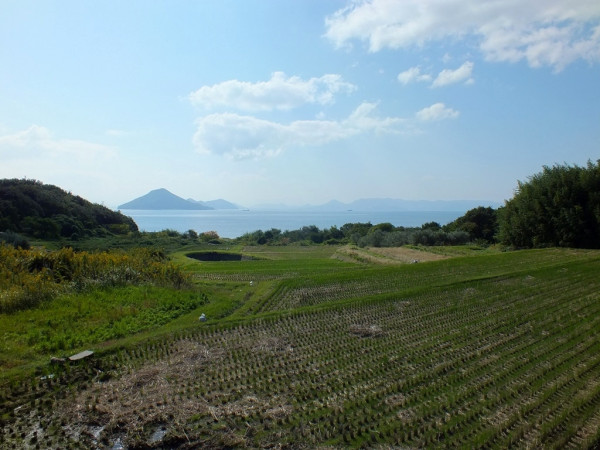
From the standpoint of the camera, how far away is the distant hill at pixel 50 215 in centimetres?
3842

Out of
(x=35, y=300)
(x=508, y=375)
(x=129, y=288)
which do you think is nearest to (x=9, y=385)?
(x=35, y=300)

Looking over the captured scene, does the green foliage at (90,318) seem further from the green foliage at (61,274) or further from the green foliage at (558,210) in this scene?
Answer: the green foliage at (558,210)

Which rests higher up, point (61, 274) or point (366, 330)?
point (61, 274)

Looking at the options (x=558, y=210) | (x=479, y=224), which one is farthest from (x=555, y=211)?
(x=479, y=224)

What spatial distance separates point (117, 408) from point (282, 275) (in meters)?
16.7

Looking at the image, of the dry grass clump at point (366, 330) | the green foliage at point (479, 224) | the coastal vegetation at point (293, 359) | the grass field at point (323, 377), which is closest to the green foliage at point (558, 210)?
the coastal vegetation at point (293, 359)

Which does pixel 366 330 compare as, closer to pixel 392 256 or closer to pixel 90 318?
pixel 90 318

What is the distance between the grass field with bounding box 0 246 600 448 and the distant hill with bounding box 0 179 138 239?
30.6 m

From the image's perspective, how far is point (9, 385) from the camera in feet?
23.1

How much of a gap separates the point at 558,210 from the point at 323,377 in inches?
1132

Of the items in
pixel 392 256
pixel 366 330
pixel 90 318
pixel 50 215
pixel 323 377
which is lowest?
pixel 323 377

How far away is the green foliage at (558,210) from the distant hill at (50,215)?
38.7m

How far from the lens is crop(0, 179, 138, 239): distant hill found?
38.4m

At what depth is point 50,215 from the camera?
146 feet
